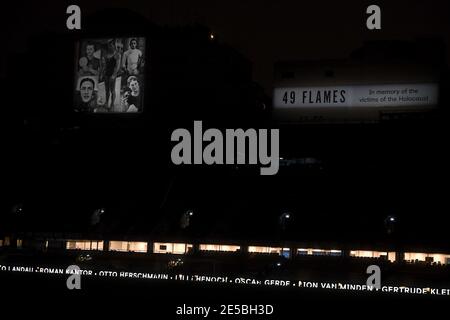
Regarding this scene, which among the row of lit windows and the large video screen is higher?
the large video screen

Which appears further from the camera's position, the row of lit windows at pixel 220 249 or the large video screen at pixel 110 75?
the large video screen at pixel 110 75

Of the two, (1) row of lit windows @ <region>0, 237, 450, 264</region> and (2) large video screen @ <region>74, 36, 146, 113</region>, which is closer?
(1) row of lit windows @ <region>0, 237, 450, 264</region>

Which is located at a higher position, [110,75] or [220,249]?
[110,75]

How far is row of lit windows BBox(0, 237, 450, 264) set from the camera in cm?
3309

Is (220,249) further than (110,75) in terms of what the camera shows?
No

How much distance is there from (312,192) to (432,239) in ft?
28.6

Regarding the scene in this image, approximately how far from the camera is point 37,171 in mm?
48000

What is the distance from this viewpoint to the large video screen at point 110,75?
45906 millimetres

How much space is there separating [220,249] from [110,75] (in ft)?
55.3

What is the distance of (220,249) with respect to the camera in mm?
36281

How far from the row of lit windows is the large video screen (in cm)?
1138

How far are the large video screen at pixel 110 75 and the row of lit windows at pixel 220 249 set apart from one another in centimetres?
1138

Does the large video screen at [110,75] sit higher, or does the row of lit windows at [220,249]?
the large video screen at [110,75]
